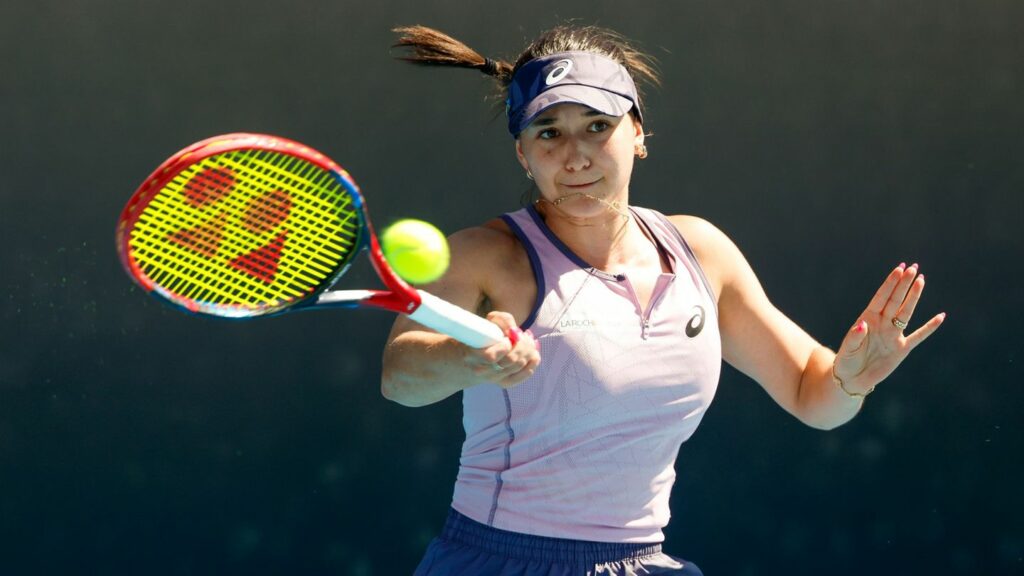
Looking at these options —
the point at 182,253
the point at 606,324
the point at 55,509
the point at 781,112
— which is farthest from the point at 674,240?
the point at 55,509

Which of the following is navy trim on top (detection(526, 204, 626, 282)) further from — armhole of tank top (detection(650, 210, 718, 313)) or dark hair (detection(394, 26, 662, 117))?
dark hair (detection(394, 26, 662, 117))

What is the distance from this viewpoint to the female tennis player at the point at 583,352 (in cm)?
274

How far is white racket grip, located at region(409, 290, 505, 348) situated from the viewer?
2260mm

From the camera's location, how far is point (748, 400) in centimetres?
428

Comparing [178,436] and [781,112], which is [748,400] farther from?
[178,436]

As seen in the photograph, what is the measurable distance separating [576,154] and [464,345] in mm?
584

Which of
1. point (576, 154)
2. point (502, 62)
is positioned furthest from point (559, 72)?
point (502, 62)

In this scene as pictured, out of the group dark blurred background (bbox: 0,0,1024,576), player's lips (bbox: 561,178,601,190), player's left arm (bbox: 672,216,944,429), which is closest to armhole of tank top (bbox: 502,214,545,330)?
player's lips (bbox: 561,178,601,190)

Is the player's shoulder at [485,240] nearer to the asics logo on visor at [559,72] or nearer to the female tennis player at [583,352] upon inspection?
the female tennis player at [583,352]

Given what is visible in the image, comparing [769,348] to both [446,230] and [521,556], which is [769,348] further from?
[446,230]

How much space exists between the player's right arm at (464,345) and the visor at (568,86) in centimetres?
26

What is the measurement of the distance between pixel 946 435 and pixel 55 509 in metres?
2.70

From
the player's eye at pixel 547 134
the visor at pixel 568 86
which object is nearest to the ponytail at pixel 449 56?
the visor at pixel 568 86

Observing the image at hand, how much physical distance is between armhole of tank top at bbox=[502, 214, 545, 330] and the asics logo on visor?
298mm
